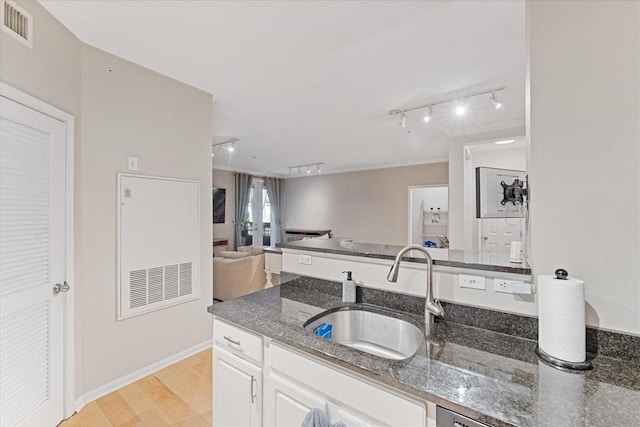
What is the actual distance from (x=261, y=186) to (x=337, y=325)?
23.5 ft

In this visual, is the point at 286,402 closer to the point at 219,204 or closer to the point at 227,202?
the point at 219,204

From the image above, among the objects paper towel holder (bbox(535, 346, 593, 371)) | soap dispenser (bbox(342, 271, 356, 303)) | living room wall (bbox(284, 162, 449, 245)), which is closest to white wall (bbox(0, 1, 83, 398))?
soap dispenser (bbox(342, 271, 356, 303))

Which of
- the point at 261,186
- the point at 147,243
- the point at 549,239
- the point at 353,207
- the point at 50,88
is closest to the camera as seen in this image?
the point at 549,239

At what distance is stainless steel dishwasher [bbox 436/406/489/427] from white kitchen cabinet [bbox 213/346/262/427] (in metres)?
0.81

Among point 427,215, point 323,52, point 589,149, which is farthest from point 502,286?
point 427,215

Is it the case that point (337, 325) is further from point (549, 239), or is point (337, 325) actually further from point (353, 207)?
point (353, 207)

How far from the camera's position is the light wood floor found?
1942 mm

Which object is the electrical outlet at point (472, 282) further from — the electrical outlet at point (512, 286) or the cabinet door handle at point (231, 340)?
the cabinet door handle at point (231, 340)

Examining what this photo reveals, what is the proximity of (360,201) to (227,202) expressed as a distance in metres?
3.39

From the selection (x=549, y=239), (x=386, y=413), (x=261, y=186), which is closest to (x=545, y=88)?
(x=549, y=239)

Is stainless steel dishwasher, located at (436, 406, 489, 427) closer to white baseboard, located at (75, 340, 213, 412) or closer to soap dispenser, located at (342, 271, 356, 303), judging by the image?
soap dispenser, located at (342, 271, 356, 303)

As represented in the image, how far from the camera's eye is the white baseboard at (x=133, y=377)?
2.11 m

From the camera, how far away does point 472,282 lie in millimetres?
1314

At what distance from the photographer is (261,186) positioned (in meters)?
8.34
